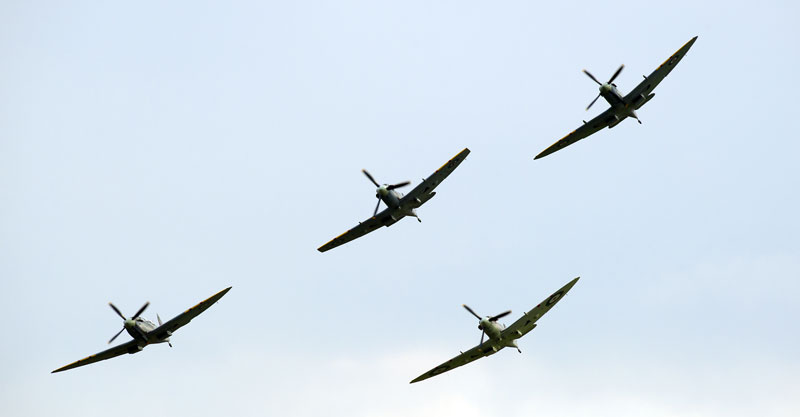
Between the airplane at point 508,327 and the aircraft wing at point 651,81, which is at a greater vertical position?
the aircraft wing at point 651,81

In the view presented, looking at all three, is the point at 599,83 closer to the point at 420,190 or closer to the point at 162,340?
the point at 420,190

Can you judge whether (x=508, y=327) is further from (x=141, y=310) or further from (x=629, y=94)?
(x=141, y=310)

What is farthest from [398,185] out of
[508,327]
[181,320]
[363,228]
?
[181,320]

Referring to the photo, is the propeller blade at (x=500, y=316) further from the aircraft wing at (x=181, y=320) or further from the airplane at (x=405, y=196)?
the aircraft wing at (x=181, y=320)

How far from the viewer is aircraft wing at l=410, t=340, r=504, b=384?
80.8 m

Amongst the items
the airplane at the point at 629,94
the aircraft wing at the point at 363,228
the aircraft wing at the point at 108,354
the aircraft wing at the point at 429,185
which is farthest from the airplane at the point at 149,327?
the airplane at the point at 629,94

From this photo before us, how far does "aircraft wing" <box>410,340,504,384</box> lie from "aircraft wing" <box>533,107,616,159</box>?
58.9 ft

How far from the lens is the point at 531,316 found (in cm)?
8025

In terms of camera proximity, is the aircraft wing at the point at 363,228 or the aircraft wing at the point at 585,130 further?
the aircraft wing at the point at 585,130

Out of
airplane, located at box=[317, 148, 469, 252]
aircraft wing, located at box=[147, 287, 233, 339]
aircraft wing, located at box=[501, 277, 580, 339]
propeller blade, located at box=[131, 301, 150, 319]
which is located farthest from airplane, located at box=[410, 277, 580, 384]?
propeller blade, located at box=[131, 301, 150, 319]

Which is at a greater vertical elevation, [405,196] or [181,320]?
[405,196]

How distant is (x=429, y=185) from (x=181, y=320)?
22837 mm

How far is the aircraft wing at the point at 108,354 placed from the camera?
8206 cm

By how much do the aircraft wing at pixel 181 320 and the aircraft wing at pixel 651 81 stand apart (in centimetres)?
3794
